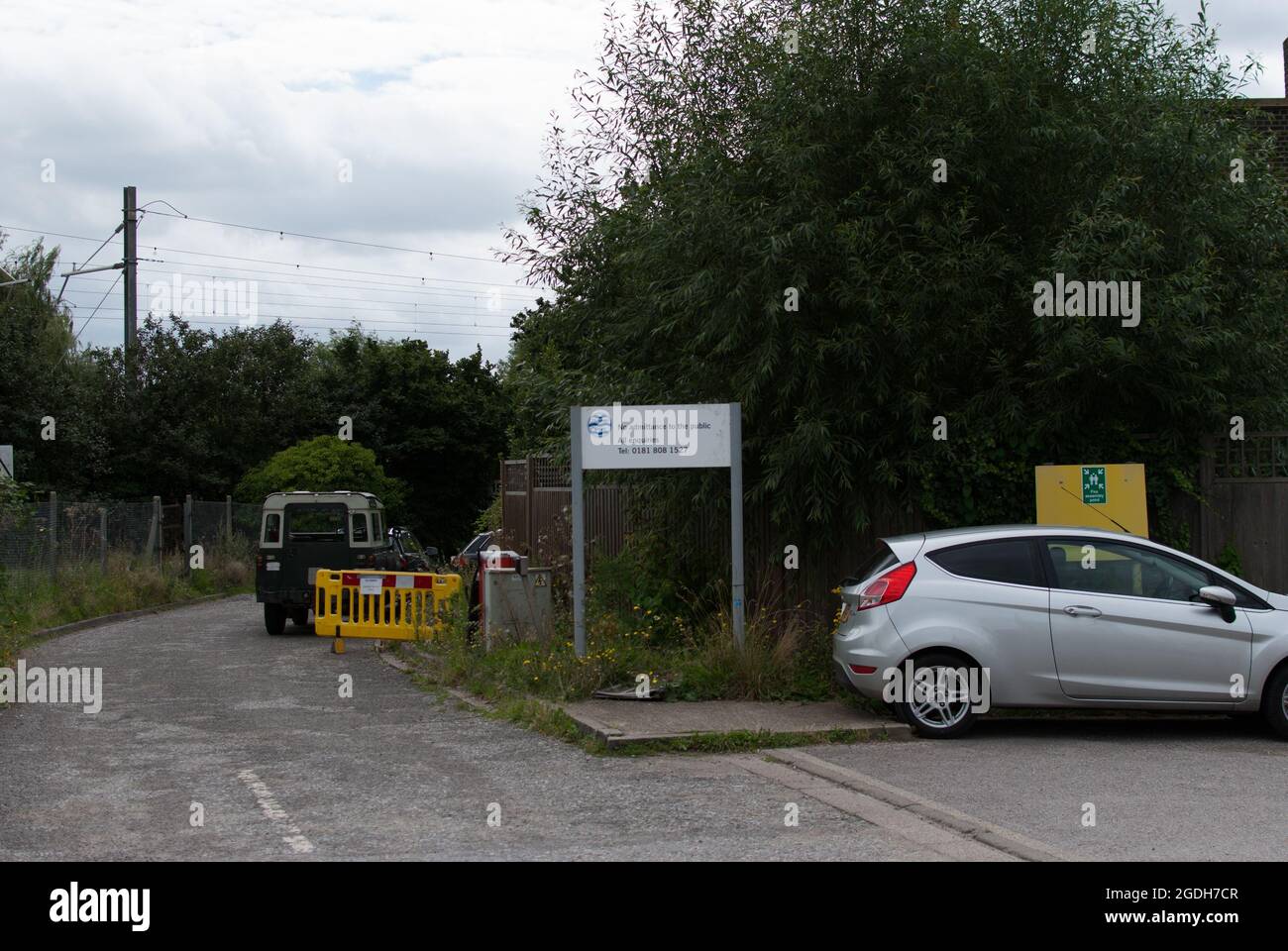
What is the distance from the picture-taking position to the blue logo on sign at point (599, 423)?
477 inches

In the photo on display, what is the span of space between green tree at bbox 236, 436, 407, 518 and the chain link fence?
3.21 ft

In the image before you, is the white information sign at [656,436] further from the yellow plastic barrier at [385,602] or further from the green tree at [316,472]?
the green tree at [316,472]

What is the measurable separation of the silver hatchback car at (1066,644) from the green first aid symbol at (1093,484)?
5.77 feet

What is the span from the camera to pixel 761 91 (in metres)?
12.9

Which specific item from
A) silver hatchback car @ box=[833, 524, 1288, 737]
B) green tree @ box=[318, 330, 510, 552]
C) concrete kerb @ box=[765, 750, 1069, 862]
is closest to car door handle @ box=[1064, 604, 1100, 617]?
silver hatchback car @ box=[833, 524, 1288, 737]

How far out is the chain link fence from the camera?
22609mm

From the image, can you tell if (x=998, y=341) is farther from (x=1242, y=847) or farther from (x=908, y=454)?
(x=1242, y=847)

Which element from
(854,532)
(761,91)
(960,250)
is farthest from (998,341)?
(761,91)

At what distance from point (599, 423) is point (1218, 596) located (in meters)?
5.41

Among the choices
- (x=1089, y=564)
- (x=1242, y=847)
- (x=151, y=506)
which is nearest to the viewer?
(x=1242, y=847)

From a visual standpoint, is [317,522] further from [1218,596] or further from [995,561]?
[1218,596]

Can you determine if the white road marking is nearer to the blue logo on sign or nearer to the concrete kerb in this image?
the concrete kerb

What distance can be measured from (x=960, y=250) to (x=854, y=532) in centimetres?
295

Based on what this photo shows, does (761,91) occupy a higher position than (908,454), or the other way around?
(761,91)
